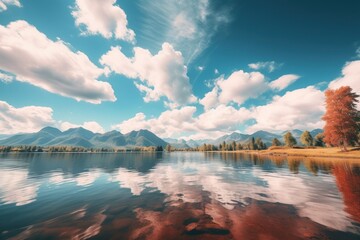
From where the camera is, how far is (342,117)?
204 feet

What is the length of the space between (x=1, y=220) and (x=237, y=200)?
20136 millimetres

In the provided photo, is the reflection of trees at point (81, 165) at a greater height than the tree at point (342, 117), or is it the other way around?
the tree at point (342, 117)

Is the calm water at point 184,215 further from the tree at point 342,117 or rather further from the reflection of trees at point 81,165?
the tree at point 342,117

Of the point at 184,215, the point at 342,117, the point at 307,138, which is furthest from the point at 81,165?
the point at 307,138

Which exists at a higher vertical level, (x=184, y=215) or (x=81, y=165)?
(x=184, y=215)

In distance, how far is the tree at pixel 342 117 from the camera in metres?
62.0

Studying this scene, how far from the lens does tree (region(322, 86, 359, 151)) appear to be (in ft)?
204

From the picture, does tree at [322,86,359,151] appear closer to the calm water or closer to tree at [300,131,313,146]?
the calm water

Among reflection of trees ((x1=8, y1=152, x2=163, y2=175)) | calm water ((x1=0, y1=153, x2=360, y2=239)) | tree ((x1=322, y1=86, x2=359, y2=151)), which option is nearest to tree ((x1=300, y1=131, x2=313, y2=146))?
tree ((x1=322, y1=86, x2=359, y2=151))

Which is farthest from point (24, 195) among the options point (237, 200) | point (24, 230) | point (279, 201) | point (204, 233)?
point (279, 201)

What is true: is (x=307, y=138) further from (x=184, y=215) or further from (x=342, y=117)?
(x=184, y=215)

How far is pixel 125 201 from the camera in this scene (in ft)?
58.0

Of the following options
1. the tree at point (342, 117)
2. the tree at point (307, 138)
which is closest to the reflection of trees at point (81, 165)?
the tree at point (342, 117)

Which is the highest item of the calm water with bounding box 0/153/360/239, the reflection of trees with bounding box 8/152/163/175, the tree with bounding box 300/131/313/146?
the tree with bounding box 300/131/313/146
